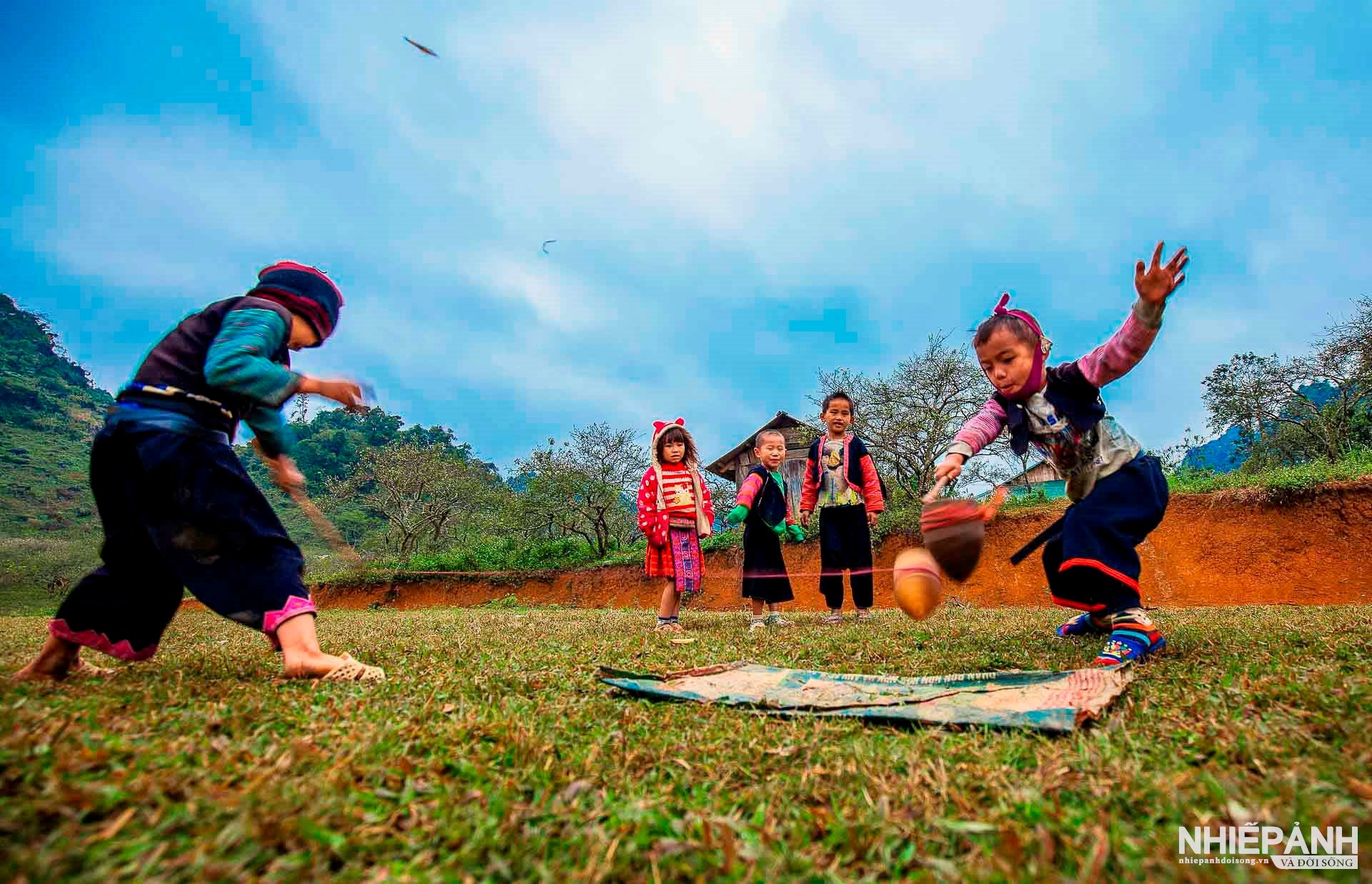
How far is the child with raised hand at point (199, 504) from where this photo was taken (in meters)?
2.42

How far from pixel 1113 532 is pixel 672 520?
11.6ft

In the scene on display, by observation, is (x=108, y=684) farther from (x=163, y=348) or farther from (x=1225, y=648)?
(x=1225, y=648)

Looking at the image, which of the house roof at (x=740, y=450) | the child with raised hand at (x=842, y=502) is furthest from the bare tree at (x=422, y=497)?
the child with raised hand at (x=842, y=502)

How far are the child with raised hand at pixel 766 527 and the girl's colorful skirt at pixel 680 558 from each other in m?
0.54

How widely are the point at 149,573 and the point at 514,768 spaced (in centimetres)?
212

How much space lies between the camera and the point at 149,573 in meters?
2.66

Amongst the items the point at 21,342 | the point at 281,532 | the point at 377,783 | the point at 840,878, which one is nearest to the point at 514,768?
the point at 377,783

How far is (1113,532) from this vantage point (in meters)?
3.11

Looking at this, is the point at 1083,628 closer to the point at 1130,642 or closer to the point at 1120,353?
the point at 1130,642

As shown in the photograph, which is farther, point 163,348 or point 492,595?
point 492,595

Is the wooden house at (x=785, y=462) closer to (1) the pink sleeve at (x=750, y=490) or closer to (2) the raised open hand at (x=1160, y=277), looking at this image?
(1) the pink sleeve at (x=750, y=490)

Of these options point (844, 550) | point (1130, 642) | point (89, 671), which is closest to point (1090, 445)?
point (1130, 642)

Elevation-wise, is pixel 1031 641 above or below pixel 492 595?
above

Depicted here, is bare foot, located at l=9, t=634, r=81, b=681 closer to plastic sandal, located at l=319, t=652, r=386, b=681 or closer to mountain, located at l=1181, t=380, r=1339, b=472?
plastic sandal, located at l=319, t=652, r=386, b=681
